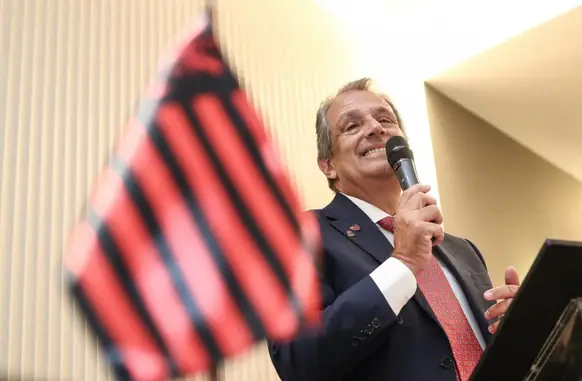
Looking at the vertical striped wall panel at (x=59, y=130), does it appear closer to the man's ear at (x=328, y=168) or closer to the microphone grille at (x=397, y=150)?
the man's ear at (x=328, y=168)

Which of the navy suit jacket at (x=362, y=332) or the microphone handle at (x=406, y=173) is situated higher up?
the microphone handle at (x=406, y=173)

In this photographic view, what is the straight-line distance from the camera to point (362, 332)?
36.3 inches

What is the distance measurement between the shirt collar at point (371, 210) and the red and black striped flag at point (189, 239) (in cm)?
12

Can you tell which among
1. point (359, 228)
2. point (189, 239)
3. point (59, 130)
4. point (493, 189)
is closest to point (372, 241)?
point (359, 228)

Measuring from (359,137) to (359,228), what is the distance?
30 cm

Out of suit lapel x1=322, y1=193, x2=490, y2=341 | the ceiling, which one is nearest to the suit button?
suit lapel x1=322, y1=193, x2=490, y2=341

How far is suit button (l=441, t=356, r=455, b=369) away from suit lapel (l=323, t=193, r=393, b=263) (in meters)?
0.22

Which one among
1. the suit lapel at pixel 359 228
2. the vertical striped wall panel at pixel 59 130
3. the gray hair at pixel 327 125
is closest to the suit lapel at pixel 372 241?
the suit lapel at pixel 359 228

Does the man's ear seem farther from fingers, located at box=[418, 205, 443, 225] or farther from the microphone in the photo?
fingers, located at box=[418, 205, 443, 225]

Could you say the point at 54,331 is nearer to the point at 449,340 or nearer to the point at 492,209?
the point at 449,340

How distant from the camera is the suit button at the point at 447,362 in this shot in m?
1.00

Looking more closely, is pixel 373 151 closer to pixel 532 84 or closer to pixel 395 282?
pixel 395 282

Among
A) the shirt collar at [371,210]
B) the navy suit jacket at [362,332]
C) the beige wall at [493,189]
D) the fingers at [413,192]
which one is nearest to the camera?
the navy suit jacket at [362,332]

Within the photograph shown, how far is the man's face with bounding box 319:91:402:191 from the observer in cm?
134
